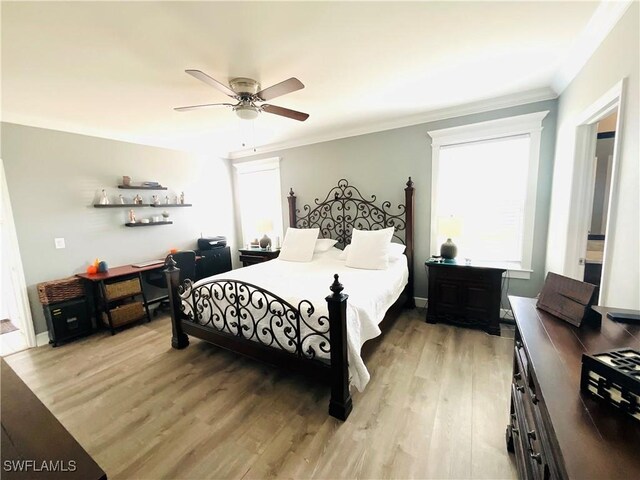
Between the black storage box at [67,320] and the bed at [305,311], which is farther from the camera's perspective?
the black storage box at [67,320]

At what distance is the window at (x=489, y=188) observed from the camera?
2936 millimetres

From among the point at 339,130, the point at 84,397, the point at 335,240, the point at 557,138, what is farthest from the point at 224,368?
the point at 557,138

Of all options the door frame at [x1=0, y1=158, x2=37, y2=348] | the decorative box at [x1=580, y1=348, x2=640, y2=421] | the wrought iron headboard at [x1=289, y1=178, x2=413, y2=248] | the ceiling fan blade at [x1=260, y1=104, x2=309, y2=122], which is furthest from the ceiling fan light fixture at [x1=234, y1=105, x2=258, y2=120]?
the door frame at [x1=0, y1=158, x2=37, y2=348]

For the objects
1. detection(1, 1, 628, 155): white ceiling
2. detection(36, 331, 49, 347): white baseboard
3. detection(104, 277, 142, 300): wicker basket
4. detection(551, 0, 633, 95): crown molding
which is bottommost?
detection(36, 331, 49, 347): white baseboard

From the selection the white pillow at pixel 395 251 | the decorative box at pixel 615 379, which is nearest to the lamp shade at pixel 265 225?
the white pillow at pixel 395 251

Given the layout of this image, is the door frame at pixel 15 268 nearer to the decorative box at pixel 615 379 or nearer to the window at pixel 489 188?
the decorative box at pixel 615 379

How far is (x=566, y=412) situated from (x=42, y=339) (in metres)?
4.63

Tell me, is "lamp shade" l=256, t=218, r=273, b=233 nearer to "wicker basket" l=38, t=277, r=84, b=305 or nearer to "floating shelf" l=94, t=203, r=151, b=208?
"floating shelf" l=94, t=203, r=151, b=208

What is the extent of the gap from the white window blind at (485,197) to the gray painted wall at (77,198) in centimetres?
410

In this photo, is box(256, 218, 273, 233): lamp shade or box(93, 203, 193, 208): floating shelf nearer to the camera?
box(93, 203, 193, 208): floating shelf

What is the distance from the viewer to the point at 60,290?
305 cm

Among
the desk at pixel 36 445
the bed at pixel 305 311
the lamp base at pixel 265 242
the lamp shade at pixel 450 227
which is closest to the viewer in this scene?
the desk at pixel 36 445

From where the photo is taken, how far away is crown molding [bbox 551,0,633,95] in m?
1.54

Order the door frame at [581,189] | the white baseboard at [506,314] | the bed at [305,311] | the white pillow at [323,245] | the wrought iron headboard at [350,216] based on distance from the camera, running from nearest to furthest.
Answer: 1. the bed at [305,311]
2. the door frame at [581,189]
3. the white baseboard at [506,314]
4. the wrought iron headboard at [350,216]
5. the white pillow at [323,245]
